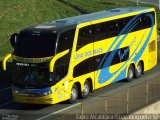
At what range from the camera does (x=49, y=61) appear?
22.8m

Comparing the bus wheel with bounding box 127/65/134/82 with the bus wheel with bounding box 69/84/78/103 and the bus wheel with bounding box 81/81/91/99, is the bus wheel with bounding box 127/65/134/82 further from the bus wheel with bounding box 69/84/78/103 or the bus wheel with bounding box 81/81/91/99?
the bus wheel with bounding box 69/84/78/103

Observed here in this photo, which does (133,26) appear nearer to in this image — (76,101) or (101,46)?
(101,46)

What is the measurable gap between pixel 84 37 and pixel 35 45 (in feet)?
8.69

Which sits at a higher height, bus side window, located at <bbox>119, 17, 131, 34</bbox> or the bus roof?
the bus roof

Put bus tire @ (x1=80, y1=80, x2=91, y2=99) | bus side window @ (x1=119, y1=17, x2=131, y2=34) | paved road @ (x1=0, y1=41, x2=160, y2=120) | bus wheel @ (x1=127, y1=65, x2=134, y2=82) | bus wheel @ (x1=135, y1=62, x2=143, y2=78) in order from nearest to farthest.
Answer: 1. paved road @ (x1=0, y1=41, x2=160, y2=120)
2. bus tire @ (x1=80, y1=80, x2=91, y2=99)
3. bus side window @ (x1=119, y1=17, x2=131, y2=34)
4. bus wheel @ (x1=127, y1=65, x2=134, y2=82)
5. bus wheel @ (x1=135, y1=62, x2=143, y2=78)

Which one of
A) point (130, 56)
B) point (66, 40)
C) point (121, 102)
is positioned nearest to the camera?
point (121, 102)

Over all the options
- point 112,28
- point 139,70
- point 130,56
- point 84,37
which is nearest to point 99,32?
point 112,28

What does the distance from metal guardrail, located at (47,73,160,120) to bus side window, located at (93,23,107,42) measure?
396 cm

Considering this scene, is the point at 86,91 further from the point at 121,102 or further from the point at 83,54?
the point at 121,102

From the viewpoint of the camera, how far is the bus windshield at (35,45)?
2314cm

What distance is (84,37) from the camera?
24.9m

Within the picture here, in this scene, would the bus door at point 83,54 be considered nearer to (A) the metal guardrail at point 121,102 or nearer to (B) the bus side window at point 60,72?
(B) the bus side window at point 60,72

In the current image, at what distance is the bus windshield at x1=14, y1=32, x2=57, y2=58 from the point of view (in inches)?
911

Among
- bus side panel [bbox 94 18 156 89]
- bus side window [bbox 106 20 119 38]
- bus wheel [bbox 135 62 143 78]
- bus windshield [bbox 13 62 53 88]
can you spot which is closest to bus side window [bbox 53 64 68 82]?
bus windshield [bbox 13 62 53 88]
